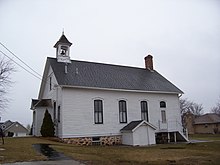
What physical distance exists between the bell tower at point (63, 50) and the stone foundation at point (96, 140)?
26.3 feet

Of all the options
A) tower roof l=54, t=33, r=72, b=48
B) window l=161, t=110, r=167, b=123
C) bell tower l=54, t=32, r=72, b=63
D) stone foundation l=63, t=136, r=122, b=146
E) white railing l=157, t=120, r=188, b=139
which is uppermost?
tower roof l=54, t=33, r=72, b=48

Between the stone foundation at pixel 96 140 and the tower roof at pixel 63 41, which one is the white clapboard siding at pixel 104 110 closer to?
the stone foundation at pixel 96 140

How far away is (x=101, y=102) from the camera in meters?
22.5

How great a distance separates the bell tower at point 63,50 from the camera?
80.7 ft

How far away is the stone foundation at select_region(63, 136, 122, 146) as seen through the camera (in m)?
20.5

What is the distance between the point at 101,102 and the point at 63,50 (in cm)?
698

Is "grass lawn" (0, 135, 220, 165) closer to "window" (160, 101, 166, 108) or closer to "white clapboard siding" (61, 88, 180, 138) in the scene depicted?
"white clapboard siding" (61, 88, 180, 138)

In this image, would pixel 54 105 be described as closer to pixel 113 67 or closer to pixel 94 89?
pixel 94 89

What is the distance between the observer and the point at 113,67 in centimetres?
2752

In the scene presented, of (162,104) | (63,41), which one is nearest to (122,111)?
(162,104)

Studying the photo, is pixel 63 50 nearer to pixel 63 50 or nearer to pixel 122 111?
pixel 63 50

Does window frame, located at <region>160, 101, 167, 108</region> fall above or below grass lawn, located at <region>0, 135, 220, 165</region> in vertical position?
above

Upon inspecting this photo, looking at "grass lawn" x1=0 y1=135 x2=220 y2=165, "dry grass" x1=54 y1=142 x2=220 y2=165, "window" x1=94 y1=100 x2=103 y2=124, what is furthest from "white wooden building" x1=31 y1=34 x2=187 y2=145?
"dry grass" x1=54 y1=142 x2=220 y2=165

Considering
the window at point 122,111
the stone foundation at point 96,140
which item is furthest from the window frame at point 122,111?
the stone foundation at point 96,140
